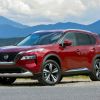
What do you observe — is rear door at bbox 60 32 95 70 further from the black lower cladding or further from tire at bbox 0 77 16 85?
tire at bbox 0 77 16 85

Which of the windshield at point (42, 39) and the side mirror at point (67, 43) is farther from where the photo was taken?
the windshield at point (42, 39)

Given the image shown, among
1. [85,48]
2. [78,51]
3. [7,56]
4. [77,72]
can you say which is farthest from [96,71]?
[7,56]

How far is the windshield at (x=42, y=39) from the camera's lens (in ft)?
54.7

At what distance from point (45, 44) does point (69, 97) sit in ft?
16.4

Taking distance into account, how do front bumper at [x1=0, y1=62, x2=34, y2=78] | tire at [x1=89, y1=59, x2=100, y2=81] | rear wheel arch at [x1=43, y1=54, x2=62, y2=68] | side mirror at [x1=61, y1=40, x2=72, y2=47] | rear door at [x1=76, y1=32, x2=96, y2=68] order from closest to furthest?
1. front bumper at [x1=0, y1=62, x2=34, y2=78]
2. rear wheel arch at [x1=43, y1=54, x2=62, y2=68]
3. side mirror at [x1=61, y1=40, x2=72, y2=47]
4. rear door at [x1=76, y1=32, x2=96, y2=68]
5. tire at [x1=89, y1=59, x2=100, y2=81]

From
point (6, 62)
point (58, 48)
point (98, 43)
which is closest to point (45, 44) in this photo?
point (58, 48)

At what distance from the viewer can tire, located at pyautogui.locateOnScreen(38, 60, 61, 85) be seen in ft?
51.6

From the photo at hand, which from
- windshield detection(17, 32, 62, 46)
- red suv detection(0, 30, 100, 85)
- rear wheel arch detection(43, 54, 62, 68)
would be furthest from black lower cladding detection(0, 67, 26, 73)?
windshield detection(17, 32, 62, 46)

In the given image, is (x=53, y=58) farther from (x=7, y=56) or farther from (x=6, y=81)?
(x=6, y=81)

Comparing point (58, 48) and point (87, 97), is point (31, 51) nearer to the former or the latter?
point (58, 48)

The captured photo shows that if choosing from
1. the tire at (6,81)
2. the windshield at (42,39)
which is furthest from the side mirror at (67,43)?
the tire at (6,81)

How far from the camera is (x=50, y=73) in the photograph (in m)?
16.0

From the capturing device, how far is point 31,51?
51.3 ft

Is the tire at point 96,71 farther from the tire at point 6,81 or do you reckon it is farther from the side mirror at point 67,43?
the tire at point 6,81
